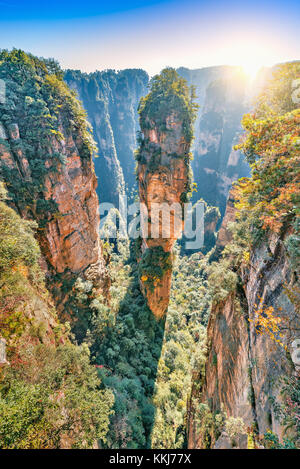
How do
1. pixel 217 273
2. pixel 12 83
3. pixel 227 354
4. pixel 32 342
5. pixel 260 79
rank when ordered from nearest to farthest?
pixel 32 342, pixel 227 354, pixel 217 273, pixel 12 83, pixel 260 79

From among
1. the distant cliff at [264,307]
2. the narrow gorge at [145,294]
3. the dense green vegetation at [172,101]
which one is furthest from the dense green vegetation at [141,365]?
the dense green vegetation at [172,101]

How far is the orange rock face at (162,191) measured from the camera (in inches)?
651

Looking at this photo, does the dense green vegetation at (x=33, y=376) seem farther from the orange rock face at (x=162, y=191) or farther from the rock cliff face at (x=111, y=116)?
the rock cliff face at (x=111, y=116)

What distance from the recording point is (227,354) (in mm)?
7191

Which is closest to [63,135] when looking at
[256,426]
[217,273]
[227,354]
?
[217,273]

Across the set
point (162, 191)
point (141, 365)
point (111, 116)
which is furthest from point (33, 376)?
point (111, 116)

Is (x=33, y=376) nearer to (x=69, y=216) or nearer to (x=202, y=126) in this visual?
(x=69, y=216)

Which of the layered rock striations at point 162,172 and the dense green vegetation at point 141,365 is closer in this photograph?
the dense green vegetation at point 141,365

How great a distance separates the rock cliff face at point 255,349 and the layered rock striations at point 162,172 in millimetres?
11003

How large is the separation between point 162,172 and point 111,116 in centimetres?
7351

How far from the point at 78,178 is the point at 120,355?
44.7 ft

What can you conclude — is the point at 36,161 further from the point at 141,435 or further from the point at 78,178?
the point at 141,435

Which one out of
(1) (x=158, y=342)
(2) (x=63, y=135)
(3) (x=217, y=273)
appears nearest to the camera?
(3) (x=217, y=273)

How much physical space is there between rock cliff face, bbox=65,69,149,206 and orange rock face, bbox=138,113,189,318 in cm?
4337
